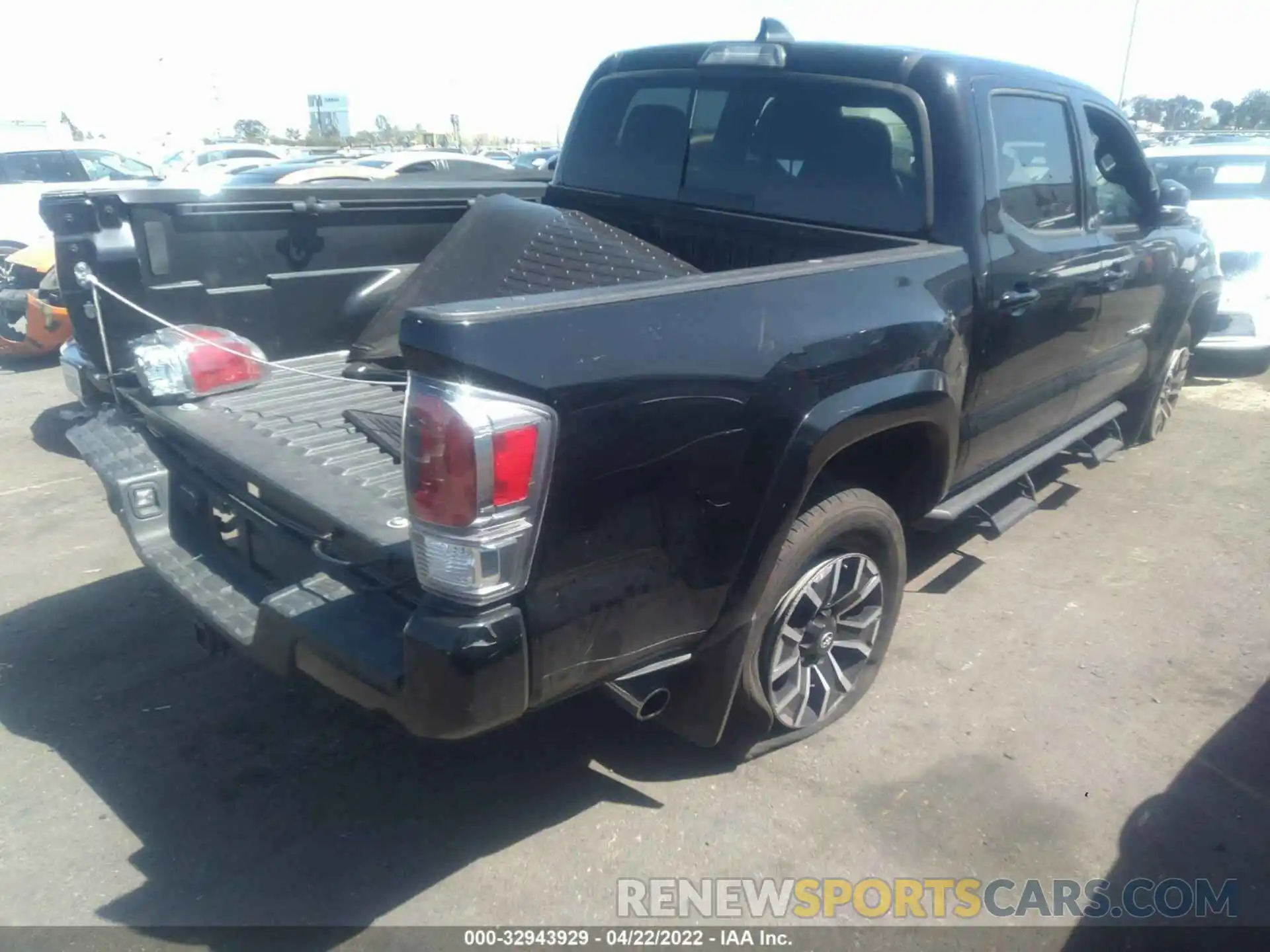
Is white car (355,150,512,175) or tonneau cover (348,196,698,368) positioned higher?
tonneau cover (348,196,698,368)

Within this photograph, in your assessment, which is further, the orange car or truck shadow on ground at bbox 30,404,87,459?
the orange car

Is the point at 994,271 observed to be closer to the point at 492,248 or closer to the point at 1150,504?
the point at 492,248

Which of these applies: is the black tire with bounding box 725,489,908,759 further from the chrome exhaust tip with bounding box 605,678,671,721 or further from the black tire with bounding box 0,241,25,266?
the black tire with bounding box 0,241,25,266

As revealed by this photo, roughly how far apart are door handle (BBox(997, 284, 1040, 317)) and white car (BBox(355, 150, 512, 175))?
34.4 feet

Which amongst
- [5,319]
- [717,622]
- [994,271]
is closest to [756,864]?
[717,622]

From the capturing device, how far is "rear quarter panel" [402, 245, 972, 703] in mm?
2074

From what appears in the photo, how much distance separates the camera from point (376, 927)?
2.49 meters

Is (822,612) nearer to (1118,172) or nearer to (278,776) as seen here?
(278,776)

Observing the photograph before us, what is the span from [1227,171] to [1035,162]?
6.63 metres

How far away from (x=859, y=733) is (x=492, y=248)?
6.96ft

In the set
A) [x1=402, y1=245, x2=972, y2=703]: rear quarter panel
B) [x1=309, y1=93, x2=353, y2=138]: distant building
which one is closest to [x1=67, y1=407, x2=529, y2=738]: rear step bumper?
[x1=402, y1=245, x2=972, y2=703]: rear quarter panel

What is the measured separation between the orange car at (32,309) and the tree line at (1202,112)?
100 feet

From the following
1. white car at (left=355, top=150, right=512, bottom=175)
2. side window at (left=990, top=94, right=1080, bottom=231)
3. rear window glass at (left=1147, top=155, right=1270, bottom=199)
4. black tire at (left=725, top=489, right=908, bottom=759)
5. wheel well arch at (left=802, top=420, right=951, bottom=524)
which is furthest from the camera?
white car at (left=355, top=150, right=512, bottom=175)

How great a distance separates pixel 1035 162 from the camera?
12.4ft
